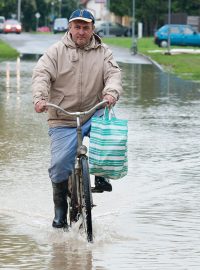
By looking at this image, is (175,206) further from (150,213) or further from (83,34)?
(83,34)

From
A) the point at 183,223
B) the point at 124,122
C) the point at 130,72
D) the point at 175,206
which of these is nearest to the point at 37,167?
the point at 175,206

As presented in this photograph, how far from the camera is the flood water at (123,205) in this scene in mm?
7754

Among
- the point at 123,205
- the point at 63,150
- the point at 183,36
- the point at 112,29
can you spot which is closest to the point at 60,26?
the point at 112,29

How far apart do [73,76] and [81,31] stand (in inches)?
13.4

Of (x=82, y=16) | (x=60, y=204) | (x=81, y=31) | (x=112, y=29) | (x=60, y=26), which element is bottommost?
(x=60, y=26)

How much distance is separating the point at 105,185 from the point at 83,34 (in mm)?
1152

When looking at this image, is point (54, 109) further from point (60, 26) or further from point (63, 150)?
point (60, 26)

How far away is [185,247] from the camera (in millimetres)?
8141

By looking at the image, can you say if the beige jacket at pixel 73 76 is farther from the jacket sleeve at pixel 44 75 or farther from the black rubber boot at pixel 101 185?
the black rubber boot at pixel 101 185

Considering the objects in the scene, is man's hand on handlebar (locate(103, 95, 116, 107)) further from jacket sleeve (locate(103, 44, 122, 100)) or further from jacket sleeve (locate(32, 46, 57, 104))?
jacket sleeve (locate(32, 46, 57, 104))

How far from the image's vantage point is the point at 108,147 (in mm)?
8016

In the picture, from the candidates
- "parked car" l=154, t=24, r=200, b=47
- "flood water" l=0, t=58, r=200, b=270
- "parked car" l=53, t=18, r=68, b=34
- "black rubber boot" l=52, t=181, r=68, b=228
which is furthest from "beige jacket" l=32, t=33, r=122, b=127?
"parked car" l=53, t=18, r=68, b=34

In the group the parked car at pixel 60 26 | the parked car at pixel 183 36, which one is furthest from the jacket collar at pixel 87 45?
the parked car at pixel 60 26

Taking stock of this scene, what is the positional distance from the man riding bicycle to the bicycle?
0.16 metres
